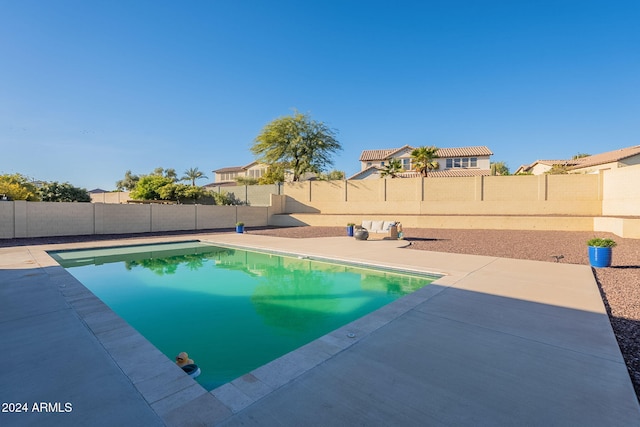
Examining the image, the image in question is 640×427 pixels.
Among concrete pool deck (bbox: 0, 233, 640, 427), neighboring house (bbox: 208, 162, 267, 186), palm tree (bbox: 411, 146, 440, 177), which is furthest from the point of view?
neighboring house (bbox: 208, 162, 267, 186)

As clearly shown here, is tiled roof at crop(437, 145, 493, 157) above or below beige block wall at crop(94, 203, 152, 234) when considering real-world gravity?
above

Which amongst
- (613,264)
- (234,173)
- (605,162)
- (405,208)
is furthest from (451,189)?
(234,173)

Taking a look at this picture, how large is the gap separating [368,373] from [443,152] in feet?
141

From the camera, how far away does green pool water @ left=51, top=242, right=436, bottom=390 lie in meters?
4.32

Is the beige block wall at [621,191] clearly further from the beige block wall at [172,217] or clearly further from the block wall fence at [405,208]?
the beige block wall at [172,217]

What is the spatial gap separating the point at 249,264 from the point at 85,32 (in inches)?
434

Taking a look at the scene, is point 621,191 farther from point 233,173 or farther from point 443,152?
point 233,173

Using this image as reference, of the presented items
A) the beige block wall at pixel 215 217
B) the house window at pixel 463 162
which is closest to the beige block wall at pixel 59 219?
the beige block wall at pixel 215 217

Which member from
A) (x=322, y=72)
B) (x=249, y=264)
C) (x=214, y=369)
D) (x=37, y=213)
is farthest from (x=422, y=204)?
(x=37, y=213)

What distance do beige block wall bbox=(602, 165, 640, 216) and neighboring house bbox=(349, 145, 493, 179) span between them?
19.3 meters

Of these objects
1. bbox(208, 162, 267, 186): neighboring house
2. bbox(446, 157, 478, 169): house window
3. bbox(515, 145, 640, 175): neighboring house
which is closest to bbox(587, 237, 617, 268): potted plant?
bbox(515, 145, 640, 175): neighboring house

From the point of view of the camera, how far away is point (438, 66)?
63.4 feet

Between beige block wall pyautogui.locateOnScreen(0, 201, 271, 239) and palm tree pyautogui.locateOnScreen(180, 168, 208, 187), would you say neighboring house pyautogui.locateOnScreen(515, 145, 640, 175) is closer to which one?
beige block wall pyautogui.locateOnScreen(0, 201, 271, 239)

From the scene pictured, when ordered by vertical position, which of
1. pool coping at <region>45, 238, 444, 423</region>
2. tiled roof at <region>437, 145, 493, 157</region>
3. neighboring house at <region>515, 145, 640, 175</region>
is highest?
tiled roof at <region>437, 145, 493, 157</region>
